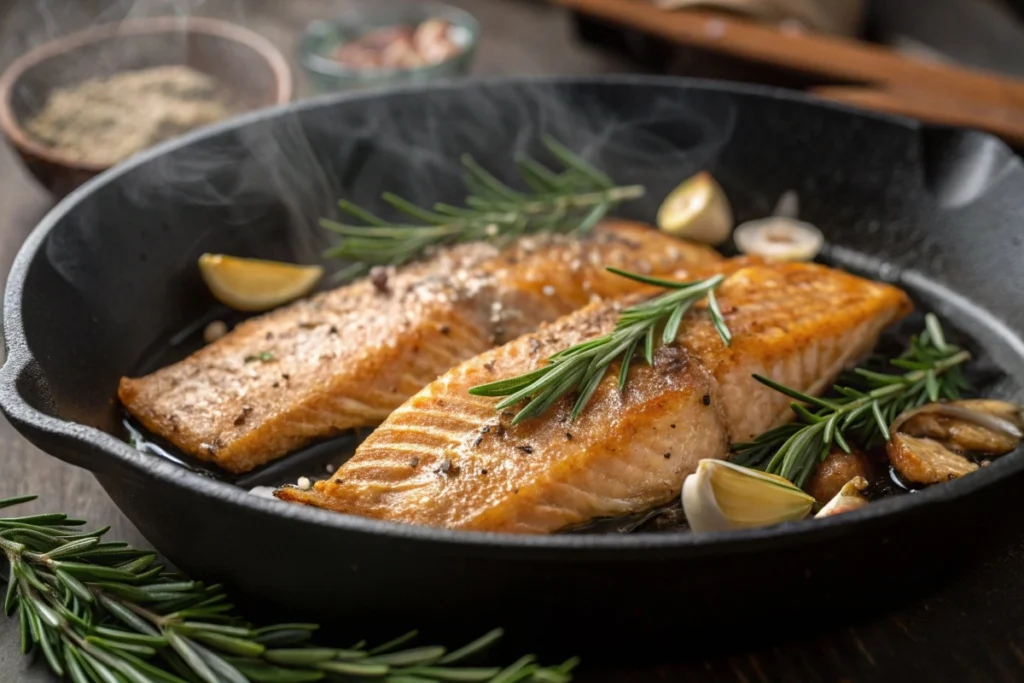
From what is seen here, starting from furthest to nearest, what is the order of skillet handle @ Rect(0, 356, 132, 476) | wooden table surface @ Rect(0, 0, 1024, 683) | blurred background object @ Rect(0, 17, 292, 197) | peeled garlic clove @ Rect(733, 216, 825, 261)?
blurred background object @ Rect(0, 17, 292, 197) < peeled garlic clove @ Rect(733, 216, 825, 261) < wooden table surface @ Rect(0, 0, 1024, 683) < skillet handle @ Rect(0, 356, 132, 476)

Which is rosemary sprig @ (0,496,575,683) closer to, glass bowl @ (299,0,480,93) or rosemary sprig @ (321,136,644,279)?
rosemary sprig @ (321,136,644,279)

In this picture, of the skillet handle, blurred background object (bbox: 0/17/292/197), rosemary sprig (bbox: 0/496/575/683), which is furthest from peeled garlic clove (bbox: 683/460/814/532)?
blurred background object (bbox: 0/17/292/197)

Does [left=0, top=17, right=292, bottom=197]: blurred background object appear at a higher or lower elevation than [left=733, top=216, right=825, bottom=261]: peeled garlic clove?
higher

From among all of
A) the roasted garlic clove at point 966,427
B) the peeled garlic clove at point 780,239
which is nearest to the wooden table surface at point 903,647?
the roasted garlic clove at point 966,427

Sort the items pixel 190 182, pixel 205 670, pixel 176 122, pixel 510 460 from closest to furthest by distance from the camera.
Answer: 1. pixel 205 670
2. pixel 510 460
3. pixel 190 182
4. pixel 176 122

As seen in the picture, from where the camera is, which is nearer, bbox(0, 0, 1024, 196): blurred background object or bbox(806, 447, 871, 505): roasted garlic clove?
bbox(806, 447, 871, 505): roasted garlic clove

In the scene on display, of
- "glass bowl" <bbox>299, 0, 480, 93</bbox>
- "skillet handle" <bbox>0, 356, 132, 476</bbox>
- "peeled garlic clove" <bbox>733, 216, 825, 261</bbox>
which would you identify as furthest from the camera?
"glass bowl" <bbox>299, 0, 480, 93</bbox>

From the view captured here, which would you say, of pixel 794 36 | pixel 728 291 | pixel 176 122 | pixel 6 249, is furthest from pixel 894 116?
pixel 6 249

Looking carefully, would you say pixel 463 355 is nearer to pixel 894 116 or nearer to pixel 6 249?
pixel 894 116
